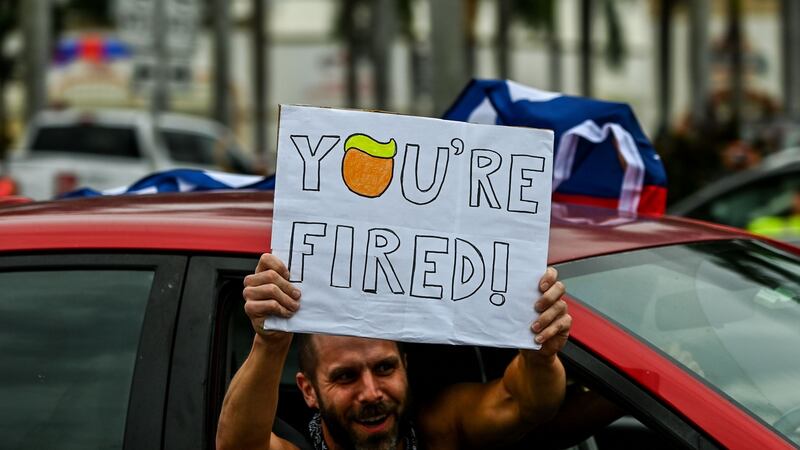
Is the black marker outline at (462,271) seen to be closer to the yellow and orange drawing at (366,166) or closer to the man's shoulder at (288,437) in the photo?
the yellow and orange drawing at (366,166)

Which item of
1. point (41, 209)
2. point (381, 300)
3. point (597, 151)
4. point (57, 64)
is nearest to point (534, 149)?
point (381, 300)

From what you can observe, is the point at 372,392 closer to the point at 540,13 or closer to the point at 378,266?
the point at 378,266

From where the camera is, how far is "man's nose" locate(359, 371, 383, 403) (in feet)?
10.1

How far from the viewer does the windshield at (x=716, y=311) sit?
2.88 metres

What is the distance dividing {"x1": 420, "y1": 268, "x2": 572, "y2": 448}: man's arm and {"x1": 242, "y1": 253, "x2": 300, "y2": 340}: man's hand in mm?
448

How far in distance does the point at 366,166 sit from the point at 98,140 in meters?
Result: 16.7

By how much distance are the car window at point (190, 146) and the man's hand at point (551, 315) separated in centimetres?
1674

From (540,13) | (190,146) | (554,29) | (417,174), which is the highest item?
(540,13)

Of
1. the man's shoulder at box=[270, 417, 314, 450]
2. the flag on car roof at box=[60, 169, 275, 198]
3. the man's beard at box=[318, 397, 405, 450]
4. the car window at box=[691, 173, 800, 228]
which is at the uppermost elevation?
the flag on car roof at box=[60, 169, 275, 198]

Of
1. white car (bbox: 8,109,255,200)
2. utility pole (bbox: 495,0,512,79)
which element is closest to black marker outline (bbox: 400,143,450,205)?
white car (bbox: 8,109,255,200)

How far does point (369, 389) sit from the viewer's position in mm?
3094

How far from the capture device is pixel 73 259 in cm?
305

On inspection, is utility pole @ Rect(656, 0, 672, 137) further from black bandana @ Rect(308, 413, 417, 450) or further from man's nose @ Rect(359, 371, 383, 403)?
man's nose @ Rect(359, 371, 383, 403)

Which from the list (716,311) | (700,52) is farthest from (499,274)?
(700,52)
